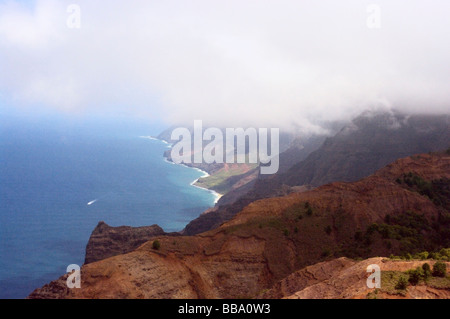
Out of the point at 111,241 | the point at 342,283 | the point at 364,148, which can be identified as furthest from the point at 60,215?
the point at 342,283

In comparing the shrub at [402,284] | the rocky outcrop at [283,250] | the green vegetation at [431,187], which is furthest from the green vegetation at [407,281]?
the green vegetation at [431,187]

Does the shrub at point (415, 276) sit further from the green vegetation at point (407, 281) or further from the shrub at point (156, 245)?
the shrub at point (156, 245)

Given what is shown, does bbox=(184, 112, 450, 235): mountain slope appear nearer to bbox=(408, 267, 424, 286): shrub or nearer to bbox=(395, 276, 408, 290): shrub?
bbox=(408, 267, 424, 286): shrub

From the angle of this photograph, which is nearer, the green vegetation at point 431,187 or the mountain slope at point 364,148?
the green vegetation at point 431,187

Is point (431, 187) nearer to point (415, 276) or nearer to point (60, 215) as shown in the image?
point (415, 276)

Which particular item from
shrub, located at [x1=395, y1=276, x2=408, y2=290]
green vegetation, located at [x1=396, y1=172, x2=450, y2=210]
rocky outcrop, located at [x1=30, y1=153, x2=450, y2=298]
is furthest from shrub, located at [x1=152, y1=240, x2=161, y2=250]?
green vegetation, located at [x1=396, y1=172, x2=450, y2=210]
